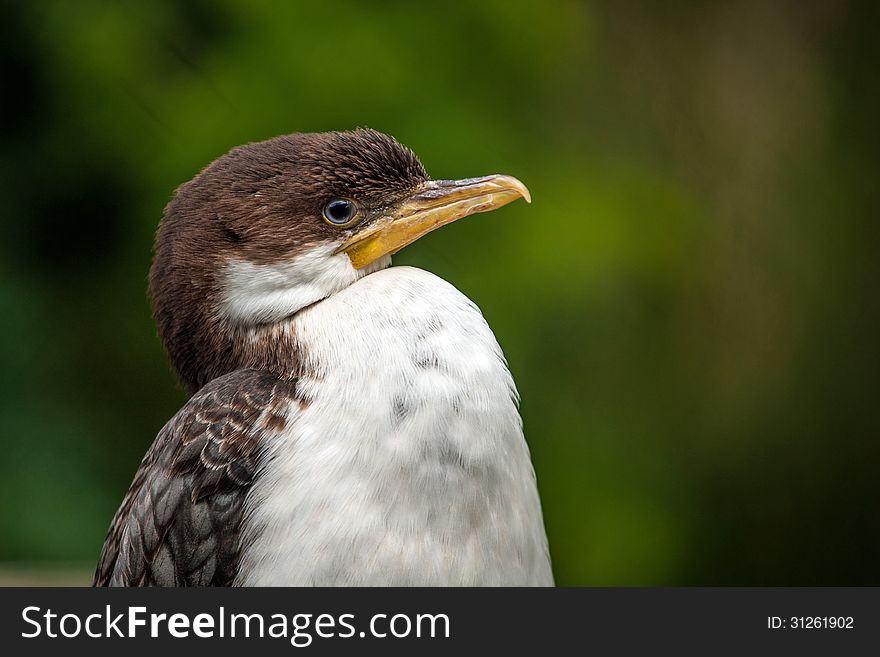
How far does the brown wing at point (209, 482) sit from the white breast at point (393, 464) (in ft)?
0.11

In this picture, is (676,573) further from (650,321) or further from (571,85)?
(571,85)

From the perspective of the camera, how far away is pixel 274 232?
192 centimetres

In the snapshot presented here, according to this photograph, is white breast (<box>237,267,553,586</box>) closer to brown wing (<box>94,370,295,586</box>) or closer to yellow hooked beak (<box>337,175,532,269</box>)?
brown wing (<box>94,370,295,586</box>)

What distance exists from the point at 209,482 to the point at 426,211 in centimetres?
66

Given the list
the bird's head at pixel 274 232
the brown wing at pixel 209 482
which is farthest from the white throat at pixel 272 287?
the brown wing at pixel 209 482

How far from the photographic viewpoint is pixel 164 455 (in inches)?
74.9

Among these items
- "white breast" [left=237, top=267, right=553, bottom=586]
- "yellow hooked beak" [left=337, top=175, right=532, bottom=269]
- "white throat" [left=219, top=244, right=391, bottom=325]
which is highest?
"yellow hooked beak" [left=337, top=175, right=532, bottom=269]

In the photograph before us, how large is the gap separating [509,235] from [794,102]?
1.25 m

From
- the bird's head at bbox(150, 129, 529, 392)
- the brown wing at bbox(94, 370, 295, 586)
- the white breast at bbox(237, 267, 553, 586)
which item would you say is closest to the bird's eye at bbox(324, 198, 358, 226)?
the bird's head at bbox(150, 129, 529, 392)

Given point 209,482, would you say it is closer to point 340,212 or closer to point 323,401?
point 323,401

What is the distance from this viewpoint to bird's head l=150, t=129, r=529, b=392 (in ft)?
6.32

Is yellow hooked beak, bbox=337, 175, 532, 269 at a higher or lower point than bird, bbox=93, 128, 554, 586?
higher

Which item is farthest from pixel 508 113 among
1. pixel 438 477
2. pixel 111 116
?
pixel 438 477

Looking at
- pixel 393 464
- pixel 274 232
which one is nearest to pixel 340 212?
pixel 274 232
